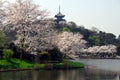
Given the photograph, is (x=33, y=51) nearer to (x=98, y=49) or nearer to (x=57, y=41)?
(x=57, y=41)

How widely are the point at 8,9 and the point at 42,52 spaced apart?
953cm

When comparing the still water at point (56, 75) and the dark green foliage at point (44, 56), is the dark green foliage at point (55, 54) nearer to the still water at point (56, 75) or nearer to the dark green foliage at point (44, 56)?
the dark green foliage at point (44, 56)

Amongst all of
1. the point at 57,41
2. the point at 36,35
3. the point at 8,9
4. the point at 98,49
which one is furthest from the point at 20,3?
the point at 98,49

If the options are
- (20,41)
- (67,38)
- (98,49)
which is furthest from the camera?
(98,49)

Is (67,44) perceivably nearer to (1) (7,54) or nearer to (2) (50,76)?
(1) (7,54)

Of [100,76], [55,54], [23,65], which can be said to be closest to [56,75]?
A: [100,76]

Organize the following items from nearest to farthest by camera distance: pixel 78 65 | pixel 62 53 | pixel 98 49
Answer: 1. pixel 78 65
2. pixel 62 53
3. pixel 98 49

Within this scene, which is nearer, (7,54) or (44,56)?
(7,54)

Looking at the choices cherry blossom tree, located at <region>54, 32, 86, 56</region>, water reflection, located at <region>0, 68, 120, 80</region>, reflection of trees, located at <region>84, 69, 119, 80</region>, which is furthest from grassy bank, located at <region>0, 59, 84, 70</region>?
reflection of trees, located at <region>84, 69, 119, 80</region>

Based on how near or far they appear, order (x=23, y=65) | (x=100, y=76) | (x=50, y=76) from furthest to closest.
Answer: (x=23, y=65) < (x=100, y=76) < (x=50, y=76)

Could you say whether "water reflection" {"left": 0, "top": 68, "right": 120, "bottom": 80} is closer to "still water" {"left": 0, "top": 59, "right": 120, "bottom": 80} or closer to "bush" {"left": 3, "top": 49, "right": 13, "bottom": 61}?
"still water" {"left": 0, "top": 59, "right": 120, "bottom": 80}

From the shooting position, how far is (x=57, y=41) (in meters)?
58.8

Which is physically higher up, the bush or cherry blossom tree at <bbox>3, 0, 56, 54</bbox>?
cherry blossom tree at <bbox>3, 0, 56, 54</bbox>

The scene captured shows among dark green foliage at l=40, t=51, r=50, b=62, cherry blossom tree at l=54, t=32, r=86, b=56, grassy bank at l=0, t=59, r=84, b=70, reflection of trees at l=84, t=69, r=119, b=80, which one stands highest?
cherry blossom tree at l=54, t=32, r=86, b=56
